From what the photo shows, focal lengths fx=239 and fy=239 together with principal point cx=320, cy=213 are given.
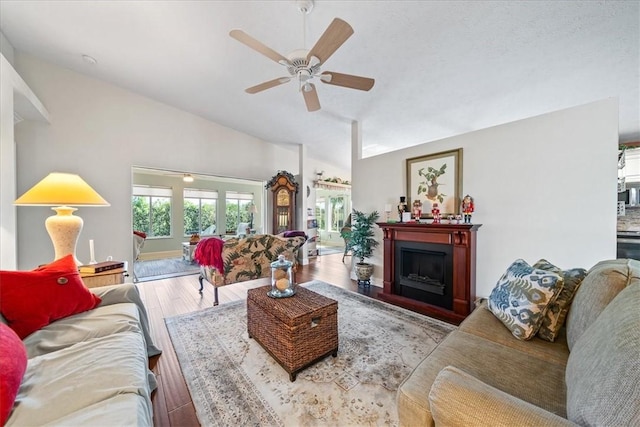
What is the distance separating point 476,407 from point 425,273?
2678 mm

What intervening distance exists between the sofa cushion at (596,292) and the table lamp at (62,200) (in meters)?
3.40

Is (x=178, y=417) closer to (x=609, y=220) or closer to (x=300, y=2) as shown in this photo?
(x=300, y=2)

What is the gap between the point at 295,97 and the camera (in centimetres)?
353

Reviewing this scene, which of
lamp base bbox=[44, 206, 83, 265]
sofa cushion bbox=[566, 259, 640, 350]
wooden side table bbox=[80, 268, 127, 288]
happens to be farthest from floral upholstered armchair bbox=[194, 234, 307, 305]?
sofa cushion bbox=[566, 259, 640, 350]

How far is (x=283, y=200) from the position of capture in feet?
18.8

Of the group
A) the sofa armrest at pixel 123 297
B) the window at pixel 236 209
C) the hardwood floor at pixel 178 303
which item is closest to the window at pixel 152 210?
the window at pixel 236 209

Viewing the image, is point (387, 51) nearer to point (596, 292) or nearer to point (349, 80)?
point (349, 80)

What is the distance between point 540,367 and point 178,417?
78.1 inches

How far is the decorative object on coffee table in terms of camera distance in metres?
3.94

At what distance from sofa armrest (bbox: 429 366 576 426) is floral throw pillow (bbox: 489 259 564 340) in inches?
31.6

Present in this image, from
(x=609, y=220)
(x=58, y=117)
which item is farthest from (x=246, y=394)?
(x=58, y=117)

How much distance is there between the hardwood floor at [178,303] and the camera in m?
1.49

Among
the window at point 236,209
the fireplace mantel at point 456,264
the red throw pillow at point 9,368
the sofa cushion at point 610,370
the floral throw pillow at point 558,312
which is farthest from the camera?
the window at point 236,209

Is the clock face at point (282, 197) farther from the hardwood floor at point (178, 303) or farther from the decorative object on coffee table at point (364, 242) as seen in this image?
the decorative object on coffee table at point (364, 242)
